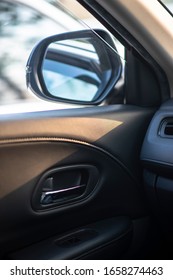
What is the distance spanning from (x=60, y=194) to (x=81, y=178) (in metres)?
0.13

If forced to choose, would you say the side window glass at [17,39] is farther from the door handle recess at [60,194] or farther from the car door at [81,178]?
the door handle recess at [60,194]

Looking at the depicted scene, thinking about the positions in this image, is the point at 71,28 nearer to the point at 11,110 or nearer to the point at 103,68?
the point at 103,68

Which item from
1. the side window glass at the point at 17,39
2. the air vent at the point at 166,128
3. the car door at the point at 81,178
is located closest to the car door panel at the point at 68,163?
the car door at the point at 81,178

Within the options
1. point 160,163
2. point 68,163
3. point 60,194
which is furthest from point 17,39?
point 160,163

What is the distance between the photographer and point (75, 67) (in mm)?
2516

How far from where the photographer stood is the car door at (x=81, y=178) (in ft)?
6.28

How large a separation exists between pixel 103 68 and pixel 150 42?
443 mm

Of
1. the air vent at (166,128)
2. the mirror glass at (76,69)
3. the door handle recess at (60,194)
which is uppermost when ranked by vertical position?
the mirror glass at (76,69)

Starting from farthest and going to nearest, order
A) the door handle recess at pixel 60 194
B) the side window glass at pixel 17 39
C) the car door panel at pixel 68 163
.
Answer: the side window glass at pixel 17 39, the door handle recess at pixel 60 194, the car door panel at pixel 68 163

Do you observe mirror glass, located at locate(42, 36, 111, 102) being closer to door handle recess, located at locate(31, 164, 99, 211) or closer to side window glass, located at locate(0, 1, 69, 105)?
side window glass, located at locate(0, 1, 69, 105)

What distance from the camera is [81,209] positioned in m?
2.08

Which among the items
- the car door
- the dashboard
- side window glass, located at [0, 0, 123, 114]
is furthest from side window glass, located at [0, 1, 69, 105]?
the dashboard

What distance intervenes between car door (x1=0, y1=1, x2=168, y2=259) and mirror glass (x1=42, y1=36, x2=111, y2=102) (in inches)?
5.6

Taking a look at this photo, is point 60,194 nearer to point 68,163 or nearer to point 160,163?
point 68,163
